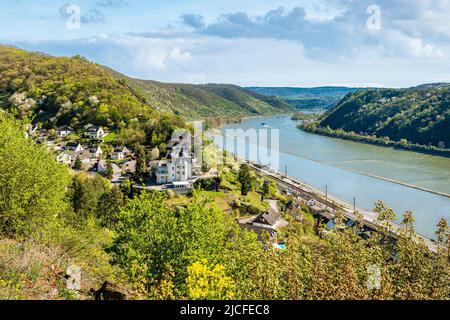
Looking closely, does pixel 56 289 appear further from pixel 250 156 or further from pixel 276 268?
pixel 250 156

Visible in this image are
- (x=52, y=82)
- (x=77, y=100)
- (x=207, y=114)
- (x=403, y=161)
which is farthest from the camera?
(x=207, y=114)

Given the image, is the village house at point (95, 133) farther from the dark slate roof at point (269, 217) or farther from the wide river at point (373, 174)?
the dark slate roof at point (269, 217)

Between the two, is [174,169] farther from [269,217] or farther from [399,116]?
[399,116]

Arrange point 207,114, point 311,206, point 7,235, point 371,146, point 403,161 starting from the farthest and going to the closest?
point 207,114, point 371,146, point 403,161, point 311,206, point 7,235

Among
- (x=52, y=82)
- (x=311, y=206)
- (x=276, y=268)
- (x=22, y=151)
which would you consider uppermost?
(x=52, y=82)

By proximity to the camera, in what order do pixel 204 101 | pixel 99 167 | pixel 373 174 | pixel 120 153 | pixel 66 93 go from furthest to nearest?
pixel 204 101
pixel 66 93
pixel 373 174
pixel 120 153
pixel 99 167

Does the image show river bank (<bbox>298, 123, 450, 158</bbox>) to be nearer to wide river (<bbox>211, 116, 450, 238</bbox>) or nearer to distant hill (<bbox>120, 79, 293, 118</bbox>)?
wide river (<bbox>211, 116, 450, 238</bbox>)

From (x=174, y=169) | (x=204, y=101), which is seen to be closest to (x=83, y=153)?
(x=174, y=169)

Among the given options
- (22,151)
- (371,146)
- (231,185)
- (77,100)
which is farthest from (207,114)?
(22,151)
